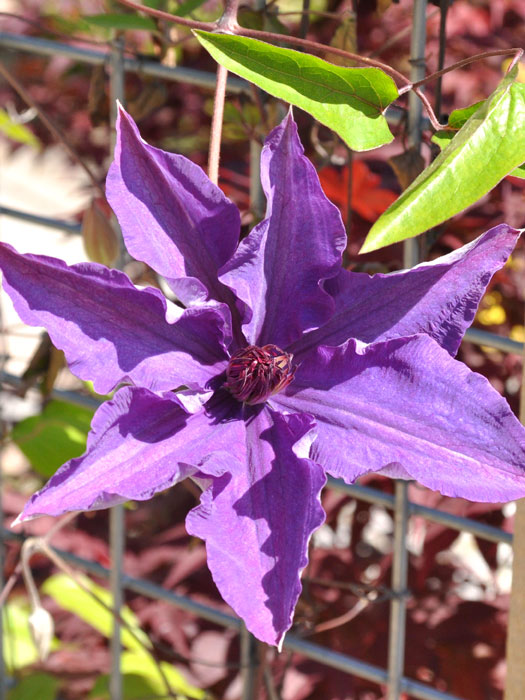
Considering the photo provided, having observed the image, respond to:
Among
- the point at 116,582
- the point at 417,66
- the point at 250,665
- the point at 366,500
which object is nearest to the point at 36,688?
the point at 116,582

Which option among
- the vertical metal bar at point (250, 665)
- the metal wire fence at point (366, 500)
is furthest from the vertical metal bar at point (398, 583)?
the vertical metal bar at point (250, 665)

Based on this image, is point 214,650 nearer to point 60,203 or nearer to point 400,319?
point 400,319

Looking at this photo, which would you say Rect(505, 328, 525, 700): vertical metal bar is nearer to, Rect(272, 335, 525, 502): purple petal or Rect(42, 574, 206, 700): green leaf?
Rect(272, 335, 525, 502): purple petal

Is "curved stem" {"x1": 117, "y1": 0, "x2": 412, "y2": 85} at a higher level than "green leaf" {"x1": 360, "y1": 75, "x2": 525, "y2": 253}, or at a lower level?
higher

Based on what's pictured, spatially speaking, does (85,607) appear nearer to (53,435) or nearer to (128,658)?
(128,658)

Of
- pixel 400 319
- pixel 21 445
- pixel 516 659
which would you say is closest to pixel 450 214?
pixel 400 319

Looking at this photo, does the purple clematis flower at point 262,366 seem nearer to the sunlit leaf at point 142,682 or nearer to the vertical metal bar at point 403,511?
the vertical metal bar at point 403,511

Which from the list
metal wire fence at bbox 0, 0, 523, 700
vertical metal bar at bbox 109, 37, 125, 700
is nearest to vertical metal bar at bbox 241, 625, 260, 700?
metal wire fence at bbox 0, 0, 523, 700
